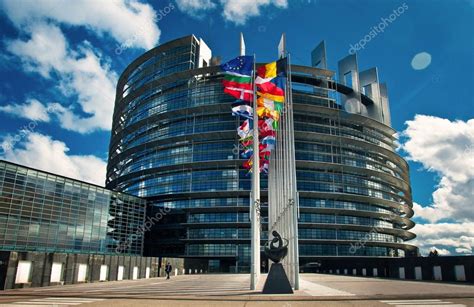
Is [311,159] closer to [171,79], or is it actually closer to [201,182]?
[201,182]

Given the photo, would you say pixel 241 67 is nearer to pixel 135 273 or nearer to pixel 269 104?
pixel 269 104

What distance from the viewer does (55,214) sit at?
50625mm

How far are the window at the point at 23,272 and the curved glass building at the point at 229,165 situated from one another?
43.8 m

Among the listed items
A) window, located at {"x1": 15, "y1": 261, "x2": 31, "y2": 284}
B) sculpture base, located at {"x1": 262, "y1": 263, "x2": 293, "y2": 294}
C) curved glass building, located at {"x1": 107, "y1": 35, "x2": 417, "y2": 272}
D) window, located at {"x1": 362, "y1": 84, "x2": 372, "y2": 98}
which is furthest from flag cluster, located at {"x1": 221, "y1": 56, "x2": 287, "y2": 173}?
window, located at {"x1": 362, "y1": 84, "x2": 372, "y2": 98}

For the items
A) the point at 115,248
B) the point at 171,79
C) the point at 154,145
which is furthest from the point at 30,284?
the point at 171,79

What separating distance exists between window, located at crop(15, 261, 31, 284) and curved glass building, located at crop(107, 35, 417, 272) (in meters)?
43.8

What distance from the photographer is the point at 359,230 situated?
82438 mm

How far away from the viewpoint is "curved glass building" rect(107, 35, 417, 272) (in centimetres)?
7912

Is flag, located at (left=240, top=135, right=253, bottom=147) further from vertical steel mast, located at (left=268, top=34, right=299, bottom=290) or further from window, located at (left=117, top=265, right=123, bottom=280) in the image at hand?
window, located at (left=117, top=265, right=123, bottom=280)

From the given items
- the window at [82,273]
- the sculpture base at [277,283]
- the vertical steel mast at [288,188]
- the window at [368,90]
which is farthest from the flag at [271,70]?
the window at [368,90]

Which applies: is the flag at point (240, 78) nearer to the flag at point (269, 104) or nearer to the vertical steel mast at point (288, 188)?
the flag at point (269, 104)

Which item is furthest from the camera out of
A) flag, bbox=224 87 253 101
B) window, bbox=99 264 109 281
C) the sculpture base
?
window, bbox=99 264 109 281

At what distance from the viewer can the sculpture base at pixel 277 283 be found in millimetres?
18938

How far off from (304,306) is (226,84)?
1731cm
